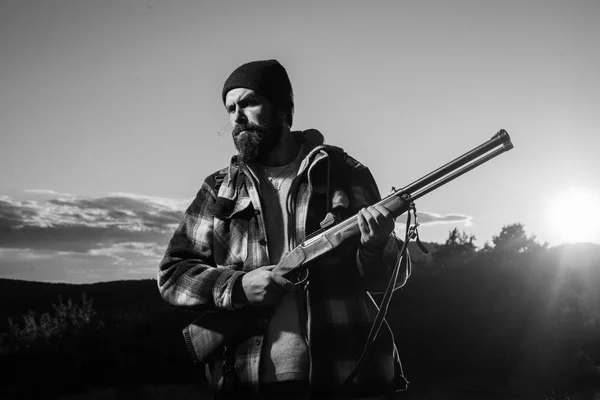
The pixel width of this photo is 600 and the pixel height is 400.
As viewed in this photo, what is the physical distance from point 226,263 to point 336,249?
753 mm

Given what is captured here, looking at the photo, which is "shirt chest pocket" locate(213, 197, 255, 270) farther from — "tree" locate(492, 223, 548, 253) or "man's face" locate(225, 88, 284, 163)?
"tree" locate(492, 223, 548, 253)

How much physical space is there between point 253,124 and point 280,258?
95 cm

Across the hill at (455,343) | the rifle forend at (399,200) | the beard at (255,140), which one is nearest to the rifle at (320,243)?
the rifle forend at (399,200)

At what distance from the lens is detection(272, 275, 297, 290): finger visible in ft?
11.0

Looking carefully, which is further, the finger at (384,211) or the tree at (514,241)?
the tree at (514,241)

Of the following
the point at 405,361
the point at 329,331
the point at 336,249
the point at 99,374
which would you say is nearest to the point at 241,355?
the point at 329,331

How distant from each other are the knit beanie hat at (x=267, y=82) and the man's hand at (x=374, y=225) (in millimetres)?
1125

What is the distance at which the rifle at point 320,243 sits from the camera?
11.4ft

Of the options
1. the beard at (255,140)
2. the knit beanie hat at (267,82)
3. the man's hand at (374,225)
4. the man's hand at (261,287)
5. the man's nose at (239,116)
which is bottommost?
the man's hand at (261,287)

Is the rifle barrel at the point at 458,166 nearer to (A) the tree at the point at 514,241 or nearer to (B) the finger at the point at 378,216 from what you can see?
(B) the finger at the point at 378,216

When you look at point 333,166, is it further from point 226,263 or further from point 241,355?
point 241,355

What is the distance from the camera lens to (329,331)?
132 inches

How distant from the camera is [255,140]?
3.89 m

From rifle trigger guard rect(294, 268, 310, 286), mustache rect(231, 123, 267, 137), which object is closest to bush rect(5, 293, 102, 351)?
mustache rect(231, 123, 267, 137)
